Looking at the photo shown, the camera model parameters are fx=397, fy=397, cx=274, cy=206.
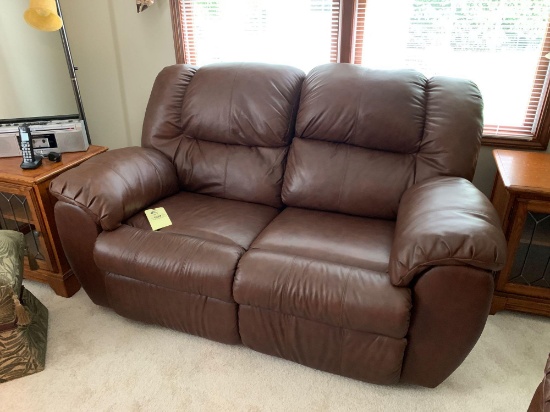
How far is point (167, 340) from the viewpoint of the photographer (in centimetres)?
175

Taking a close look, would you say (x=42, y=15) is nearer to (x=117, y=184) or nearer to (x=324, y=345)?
(x=117, y=184)

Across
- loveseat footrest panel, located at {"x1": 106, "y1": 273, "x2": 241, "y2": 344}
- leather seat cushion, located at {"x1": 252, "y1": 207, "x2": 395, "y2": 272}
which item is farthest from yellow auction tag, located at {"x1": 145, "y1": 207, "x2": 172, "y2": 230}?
leather seat cushion, located at {"x1": 252, "y1": 207, "x2": 395, "y2": 272}

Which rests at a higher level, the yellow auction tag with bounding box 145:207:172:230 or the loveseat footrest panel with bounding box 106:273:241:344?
the yellow auction tag with bounding box 145:207:172:230

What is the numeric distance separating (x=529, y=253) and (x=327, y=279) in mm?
996

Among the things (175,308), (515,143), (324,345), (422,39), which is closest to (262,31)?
(422,39)

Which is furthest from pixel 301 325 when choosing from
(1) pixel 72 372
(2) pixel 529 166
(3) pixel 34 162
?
(3) pixel 34 162

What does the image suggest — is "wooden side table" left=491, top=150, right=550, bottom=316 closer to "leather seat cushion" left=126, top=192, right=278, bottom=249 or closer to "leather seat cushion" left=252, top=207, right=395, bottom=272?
"leather seat cushion" left=252, top=207, right=395, bottom=272

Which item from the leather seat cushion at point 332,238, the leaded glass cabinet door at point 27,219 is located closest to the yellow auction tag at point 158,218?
the leather seat cushion at point 332,238

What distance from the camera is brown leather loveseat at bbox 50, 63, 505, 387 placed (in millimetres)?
1313

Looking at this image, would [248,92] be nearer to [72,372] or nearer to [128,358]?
[128,358]

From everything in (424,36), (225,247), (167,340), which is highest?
(424,36)

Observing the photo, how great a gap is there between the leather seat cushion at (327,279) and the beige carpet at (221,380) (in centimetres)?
31

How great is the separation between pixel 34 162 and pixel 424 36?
2.04 metres

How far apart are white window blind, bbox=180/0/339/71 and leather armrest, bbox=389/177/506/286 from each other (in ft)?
3.89
